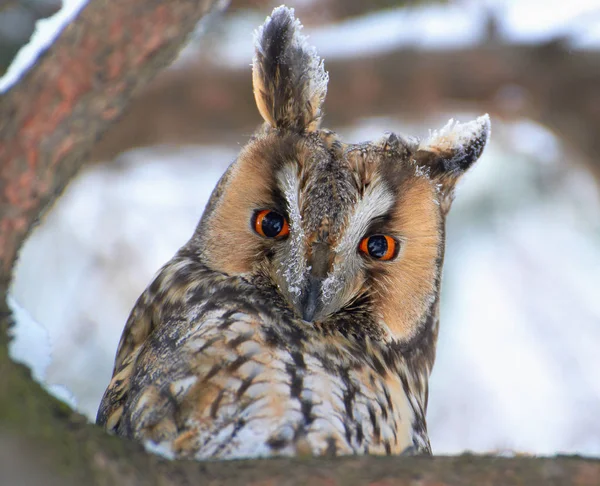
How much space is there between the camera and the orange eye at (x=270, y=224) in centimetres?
211

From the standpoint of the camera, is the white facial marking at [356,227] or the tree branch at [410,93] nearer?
the white facial marking at [356,227]

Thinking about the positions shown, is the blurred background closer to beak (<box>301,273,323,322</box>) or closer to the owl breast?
the owl breast

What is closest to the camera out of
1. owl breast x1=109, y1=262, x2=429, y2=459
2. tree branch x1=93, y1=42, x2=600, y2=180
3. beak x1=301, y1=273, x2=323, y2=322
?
owl breast x1=109, y1=262, x2=429, y2=459

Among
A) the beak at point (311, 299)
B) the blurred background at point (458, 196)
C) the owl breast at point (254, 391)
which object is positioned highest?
the blurred background at point (458, 196)

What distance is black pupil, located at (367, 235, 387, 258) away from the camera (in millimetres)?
2225

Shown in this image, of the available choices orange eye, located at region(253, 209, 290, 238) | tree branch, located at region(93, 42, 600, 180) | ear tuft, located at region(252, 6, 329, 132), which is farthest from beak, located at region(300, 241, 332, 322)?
tree branch, located at region(93, 42, 600, 180)

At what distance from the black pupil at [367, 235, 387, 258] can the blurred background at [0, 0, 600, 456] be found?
2.11 metres

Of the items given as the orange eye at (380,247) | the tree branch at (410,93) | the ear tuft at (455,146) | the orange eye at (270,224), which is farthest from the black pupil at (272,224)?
the tree branch at (410,93)

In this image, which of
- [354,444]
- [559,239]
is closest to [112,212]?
[559,239]

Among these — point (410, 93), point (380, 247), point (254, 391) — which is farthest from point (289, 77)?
point (410, 93)

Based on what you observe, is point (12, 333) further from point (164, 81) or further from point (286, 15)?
point (164, 81)

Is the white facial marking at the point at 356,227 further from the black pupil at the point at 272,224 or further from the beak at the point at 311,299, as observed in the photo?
the black pupil at the point at 272,224

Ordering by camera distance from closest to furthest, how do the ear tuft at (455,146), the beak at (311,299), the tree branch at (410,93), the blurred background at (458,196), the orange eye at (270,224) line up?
the beak at (311,299) < the orange eye at (270,224) < the ear tuft at (455,146) < the tree branch at (410,93) < the blurred background at (458,196)

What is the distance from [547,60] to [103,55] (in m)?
3.97
